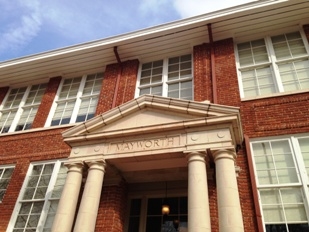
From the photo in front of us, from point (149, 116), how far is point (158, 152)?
1.05 m

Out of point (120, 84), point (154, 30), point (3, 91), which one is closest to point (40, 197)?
point (120, 84)

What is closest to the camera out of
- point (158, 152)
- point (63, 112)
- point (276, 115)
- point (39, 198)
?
point (158, 152)

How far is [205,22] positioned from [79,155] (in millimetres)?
5809

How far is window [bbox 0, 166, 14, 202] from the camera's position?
350 inches

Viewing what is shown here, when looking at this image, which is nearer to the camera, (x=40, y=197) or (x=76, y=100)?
(x=40, y=197)

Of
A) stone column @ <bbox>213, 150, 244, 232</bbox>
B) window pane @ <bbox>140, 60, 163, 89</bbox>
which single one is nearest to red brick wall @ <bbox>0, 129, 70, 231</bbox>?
window pane @ <bbox>140, 60, 163, 89</bbox>

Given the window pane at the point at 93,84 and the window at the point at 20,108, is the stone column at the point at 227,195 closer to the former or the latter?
the window pane at the point at 93,84

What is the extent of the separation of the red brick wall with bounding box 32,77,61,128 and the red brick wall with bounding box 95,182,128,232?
14.4 feet

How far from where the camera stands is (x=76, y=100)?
10359 mm

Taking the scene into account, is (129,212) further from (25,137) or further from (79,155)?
(25,137)

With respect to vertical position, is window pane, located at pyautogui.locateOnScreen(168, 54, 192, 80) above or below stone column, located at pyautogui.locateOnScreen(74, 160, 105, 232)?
above

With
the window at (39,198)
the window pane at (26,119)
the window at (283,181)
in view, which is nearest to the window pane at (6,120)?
the window pane at (26,119)

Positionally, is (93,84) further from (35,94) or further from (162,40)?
(162,40)

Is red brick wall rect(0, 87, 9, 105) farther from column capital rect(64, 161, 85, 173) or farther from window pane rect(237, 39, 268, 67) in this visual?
window pane rect(237, 39, 268, 67)
